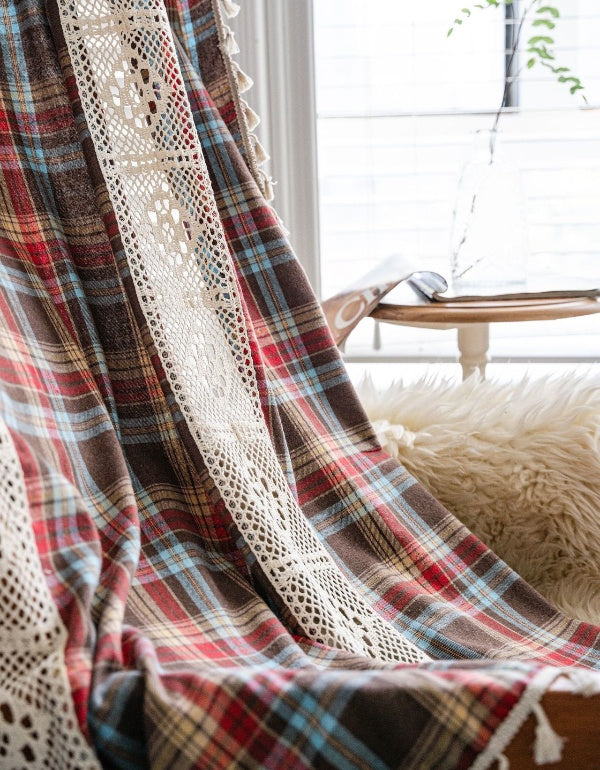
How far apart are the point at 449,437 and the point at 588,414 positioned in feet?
0.54

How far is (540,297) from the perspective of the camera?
1.47 m

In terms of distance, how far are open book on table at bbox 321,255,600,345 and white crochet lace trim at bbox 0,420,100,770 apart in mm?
801

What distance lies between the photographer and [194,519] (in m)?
0.88

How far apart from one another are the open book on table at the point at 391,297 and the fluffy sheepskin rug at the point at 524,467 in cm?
30

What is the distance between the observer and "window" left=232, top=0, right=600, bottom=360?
205 cm

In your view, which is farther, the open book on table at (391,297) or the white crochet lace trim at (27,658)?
the open book on table at (391,297)

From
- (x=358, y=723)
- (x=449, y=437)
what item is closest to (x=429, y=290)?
(x=449, y=437)

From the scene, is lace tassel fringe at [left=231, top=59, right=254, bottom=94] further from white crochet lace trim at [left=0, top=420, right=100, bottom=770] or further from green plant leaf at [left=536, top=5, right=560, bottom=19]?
green plant leaf at [left=536, top=5, right=560, bottom=19]

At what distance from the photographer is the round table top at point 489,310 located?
4.61ft

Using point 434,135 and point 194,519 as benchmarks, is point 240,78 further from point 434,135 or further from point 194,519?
point 434,135

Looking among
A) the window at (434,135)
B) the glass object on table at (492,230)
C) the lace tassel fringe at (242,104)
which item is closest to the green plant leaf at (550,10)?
the window at (434,135)

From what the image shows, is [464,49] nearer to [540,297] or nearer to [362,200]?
[362,200]

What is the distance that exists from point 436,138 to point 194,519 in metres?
1.51

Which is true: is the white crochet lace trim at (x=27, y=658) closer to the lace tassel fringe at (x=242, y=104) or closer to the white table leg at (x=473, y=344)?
the lace tassel fringe at (x=242, y=104)
